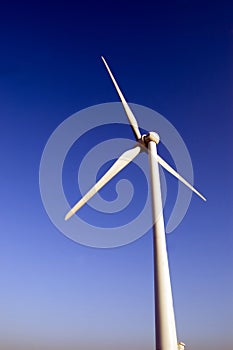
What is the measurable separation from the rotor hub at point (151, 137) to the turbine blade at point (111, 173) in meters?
1.16

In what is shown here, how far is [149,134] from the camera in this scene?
86.8ft

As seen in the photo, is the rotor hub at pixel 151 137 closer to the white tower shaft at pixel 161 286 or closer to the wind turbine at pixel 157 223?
the wind turbine at pixel 157 223

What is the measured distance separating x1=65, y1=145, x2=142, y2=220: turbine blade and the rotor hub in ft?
3.80

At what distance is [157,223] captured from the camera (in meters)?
20.0

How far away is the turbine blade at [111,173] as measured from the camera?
23.0 metres

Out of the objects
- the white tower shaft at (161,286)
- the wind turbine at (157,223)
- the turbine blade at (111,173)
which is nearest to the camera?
the white tower shaft at (161,286)

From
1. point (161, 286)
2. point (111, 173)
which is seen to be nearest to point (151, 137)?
point (111, 173)

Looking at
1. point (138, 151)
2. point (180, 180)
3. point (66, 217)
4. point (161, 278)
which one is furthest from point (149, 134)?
point (161, 278)

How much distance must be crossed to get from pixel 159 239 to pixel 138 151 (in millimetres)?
10048

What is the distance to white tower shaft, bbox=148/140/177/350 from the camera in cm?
1630

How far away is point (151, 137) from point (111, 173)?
447cm

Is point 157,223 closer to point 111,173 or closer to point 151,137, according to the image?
point 111,173

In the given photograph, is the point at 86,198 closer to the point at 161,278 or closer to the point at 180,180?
the point at 161,278

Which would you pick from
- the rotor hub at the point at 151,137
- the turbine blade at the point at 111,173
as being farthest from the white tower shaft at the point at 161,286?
the rotor hub at the point at 151,137
